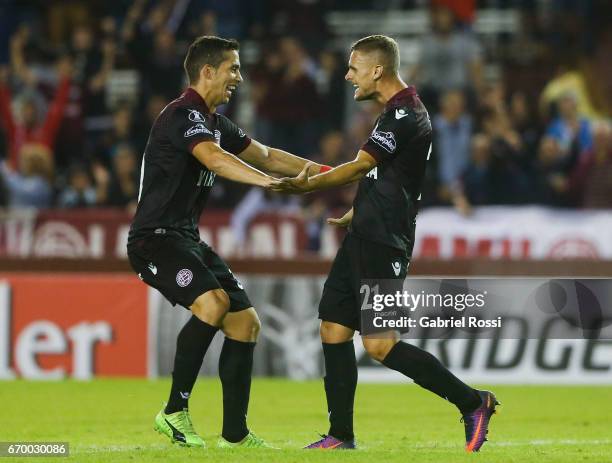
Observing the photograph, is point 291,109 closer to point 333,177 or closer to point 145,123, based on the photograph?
point 145,123

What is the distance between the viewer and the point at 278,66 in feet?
56.3

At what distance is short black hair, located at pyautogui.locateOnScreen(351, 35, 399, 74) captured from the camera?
7.66m

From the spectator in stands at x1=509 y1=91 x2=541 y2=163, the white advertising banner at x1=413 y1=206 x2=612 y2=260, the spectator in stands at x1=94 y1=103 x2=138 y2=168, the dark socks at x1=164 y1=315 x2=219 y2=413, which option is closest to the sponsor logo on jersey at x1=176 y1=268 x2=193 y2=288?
the dark socks at x1=164 y1=315 x2=219 y2=413

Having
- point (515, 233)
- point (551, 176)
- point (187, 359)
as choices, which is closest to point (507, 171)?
point (551, 176)

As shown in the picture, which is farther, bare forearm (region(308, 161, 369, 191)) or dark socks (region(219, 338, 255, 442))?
dark socks (region(219, 338, 255, 442))

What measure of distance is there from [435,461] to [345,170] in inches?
63.6

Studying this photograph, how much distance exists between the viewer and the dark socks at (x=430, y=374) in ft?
24.6

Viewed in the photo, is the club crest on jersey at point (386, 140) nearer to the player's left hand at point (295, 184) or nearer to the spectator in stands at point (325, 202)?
the player's left hand at point (295, 184)

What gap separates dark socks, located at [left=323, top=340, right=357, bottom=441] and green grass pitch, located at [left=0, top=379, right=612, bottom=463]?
0.22 m

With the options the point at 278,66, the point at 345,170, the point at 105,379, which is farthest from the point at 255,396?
the point at 278,66

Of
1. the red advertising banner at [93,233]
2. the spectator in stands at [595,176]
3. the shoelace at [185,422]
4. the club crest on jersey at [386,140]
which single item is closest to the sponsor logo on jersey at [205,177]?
the club crest on jersey at [386,140]

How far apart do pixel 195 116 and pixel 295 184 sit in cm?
78

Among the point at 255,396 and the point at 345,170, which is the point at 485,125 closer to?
the point at 255,396

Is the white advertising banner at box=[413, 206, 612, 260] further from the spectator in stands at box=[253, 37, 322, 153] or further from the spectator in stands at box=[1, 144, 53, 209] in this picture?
the spectator in stands at box=[1, 144, 53, 209]
